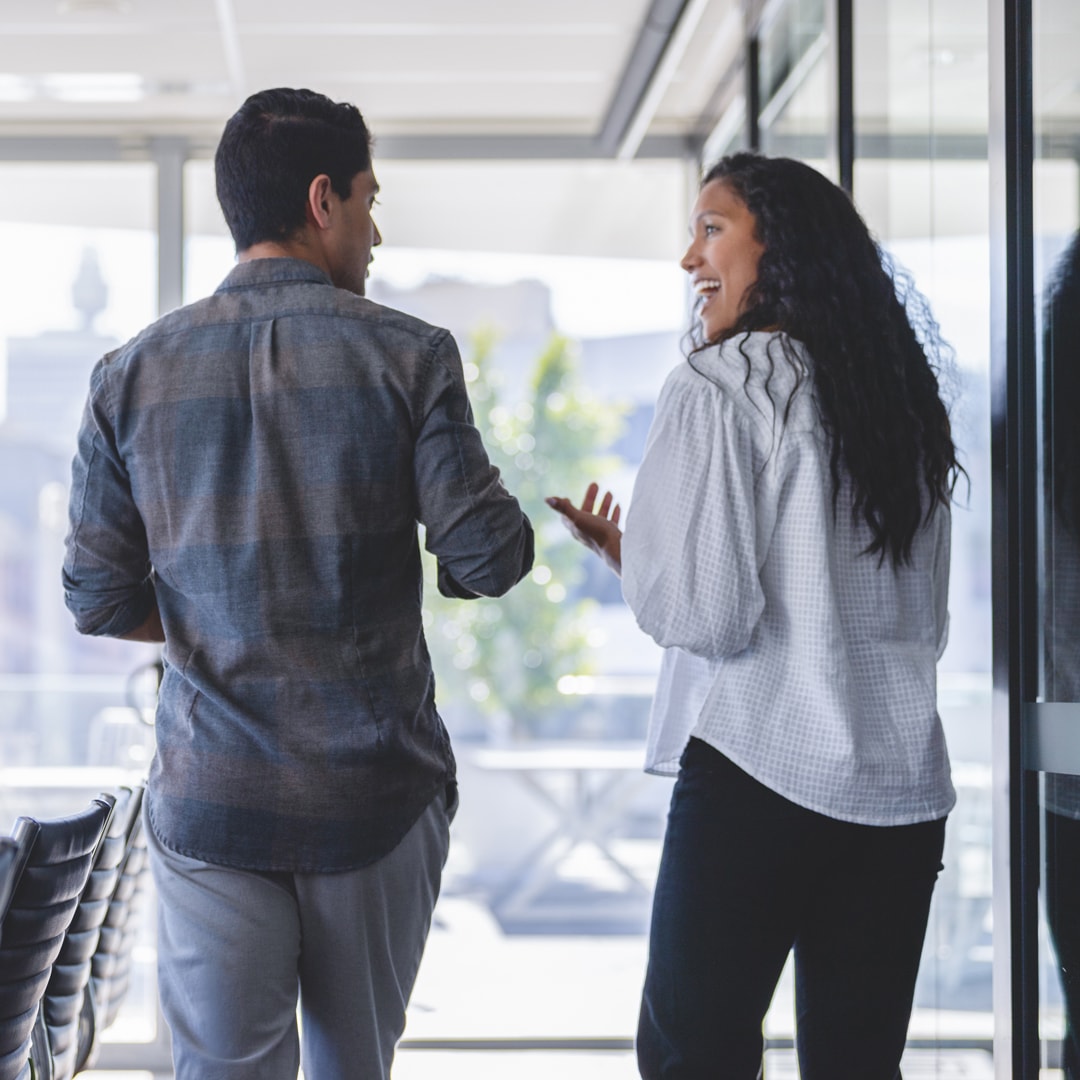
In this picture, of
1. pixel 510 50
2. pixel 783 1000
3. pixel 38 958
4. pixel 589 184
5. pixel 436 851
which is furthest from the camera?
pixel 589 184

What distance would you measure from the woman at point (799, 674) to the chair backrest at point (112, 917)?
974 millimetres

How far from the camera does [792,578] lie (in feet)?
4.70

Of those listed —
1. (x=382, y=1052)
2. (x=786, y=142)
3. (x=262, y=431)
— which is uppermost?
(x=786, y=142)

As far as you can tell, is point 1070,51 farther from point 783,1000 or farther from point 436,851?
point 783,1000

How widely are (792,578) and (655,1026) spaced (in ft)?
1.67

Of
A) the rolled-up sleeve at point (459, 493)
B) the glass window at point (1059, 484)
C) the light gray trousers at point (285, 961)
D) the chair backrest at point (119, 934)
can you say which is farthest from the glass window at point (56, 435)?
the glass window at point (1059, 484)

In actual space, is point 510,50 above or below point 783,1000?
above

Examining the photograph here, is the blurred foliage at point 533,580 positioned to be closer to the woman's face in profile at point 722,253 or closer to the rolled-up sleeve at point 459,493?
the woman's face in profile at point 722,253

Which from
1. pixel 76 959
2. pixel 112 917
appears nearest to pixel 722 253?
pixel 76 959

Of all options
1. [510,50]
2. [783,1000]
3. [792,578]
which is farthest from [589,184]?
[792,578]

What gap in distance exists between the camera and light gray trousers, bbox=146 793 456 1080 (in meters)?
1.37

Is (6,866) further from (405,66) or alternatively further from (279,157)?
(405,66)

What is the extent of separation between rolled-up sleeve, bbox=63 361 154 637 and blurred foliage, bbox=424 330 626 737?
2923mm

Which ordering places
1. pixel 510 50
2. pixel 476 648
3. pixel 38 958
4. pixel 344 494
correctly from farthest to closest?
pixel 476 648
pixel 510 50
pixel 38 958
pixel 344 494
